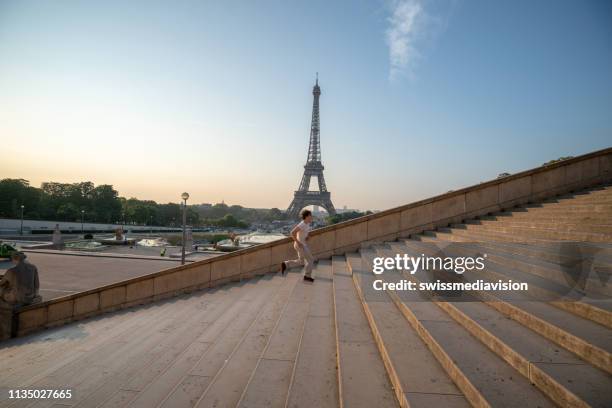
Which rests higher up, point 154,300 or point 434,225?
point 434,225

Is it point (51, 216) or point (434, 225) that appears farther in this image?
point (51, 216)

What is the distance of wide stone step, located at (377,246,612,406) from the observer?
1755 millimetres

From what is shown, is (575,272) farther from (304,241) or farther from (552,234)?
(304,241)

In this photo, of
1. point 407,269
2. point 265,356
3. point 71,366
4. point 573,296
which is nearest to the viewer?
point 573,296

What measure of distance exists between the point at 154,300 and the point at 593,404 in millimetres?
7918

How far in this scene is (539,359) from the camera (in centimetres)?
213

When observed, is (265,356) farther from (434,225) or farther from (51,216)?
(51,216)

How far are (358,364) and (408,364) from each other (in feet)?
1.52

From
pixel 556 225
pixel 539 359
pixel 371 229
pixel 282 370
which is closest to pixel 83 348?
pixel 282 370

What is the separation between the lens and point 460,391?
217 cm

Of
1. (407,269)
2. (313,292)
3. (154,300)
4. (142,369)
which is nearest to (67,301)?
(154,300)

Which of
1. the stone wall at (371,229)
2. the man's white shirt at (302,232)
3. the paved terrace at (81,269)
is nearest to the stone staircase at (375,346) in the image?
the man's white shirt at (302,232)

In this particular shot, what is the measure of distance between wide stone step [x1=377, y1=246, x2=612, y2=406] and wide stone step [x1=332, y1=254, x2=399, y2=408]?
97cm

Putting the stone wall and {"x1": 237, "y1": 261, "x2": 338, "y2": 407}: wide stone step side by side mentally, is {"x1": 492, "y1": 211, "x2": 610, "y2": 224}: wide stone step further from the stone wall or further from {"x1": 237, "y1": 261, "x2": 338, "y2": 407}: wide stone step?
{"x1": 237, "y1": 261, "x2": 338, "y2": 407}: wide stone step
